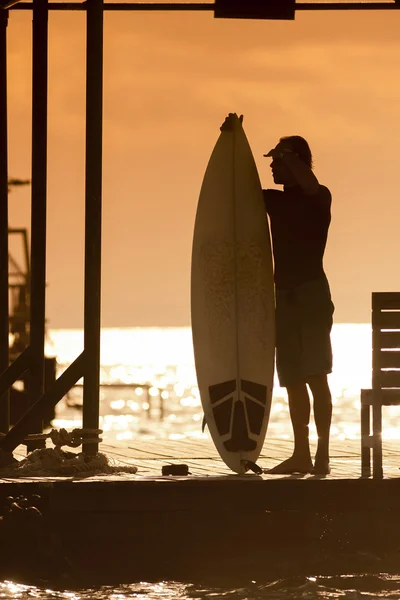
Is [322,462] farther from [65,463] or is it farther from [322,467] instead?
[65,463]

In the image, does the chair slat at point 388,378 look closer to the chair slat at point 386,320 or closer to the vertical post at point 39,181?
the chair slat at point 386,320

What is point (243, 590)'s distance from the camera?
23.8 feet

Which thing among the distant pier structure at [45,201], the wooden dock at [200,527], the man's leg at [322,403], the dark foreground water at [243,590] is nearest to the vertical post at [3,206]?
the distant pier structure at [45,201]

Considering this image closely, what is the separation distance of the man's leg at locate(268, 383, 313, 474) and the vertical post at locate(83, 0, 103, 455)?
1.25m

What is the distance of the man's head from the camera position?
7844 millimetres

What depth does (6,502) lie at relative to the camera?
25.1 feet

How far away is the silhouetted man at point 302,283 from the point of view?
7801mm

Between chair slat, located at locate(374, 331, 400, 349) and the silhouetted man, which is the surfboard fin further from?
chair slat, located at locate(374, 331, 400, 349)

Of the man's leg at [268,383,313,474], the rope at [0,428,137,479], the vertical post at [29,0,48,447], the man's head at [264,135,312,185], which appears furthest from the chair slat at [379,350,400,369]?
the vertical post at [29,0,48,447]

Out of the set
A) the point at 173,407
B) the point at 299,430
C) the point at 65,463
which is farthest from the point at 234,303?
the point at 173,407

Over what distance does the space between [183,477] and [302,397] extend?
0.82 meters

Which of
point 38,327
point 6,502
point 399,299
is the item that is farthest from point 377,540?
point 38,327

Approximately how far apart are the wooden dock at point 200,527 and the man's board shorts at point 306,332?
605 mm

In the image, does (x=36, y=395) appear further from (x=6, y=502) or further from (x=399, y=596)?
(x=399, y=596)
